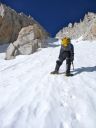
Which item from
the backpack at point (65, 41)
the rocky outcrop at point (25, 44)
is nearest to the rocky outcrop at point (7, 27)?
the rocky outcrop at point (25, 44)

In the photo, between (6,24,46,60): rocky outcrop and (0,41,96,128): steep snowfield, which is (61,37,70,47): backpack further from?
(6,24,46,60): rocky outcrop

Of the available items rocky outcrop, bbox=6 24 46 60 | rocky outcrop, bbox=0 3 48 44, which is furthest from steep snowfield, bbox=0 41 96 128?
rocky outcrop, bbox=0 3 48 44

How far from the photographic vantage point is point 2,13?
179 feet

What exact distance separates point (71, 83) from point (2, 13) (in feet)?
152

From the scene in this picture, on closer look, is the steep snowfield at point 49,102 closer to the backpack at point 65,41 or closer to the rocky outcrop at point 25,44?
the backpack at point 65,41

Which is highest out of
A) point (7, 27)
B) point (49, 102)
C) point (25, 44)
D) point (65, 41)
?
point (65, 41)

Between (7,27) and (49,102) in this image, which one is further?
(7,27)

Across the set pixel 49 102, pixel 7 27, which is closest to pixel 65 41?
pixel 49 102

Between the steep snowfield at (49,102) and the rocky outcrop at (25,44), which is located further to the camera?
the rocky outcrop at (25,44)

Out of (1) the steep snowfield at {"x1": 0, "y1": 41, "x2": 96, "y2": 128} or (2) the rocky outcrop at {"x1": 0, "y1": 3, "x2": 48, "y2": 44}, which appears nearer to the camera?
(1) the steep snowfield at {"x1": 0, "y1": 41, "x2": 96, "y2": 128}

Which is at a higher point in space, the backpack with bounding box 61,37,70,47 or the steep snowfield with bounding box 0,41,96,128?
the backpack with bounding box 61,37,70,47

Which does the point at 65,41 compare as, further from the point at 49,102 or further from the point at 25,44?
the point at 25,44

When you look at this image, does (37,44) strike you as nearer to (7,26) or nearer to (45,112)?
(45,112)

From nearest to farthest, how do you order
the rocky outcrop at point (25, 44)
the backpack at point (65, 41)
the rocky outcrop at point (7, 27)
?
1. the backpack at point (65, 41)
2. the rocky outcrop at point (25, 44)
3. the rocky outcrop at point (7, 27)
